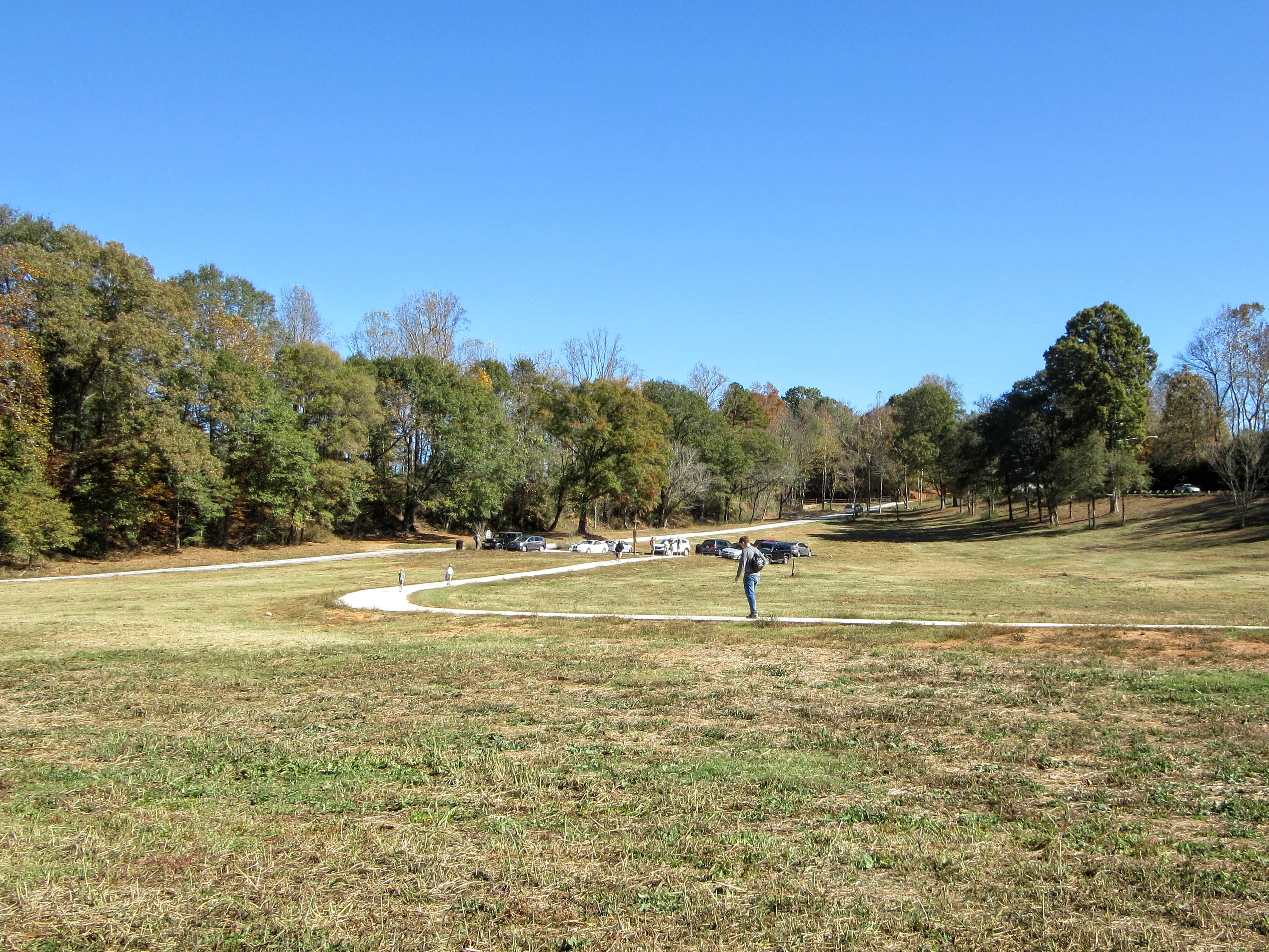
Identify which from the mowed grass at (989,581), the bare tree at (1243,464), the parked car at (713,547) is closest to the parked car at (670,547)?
the parked car at (713,547)

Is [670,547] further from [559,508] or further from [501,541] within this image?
[559,508]

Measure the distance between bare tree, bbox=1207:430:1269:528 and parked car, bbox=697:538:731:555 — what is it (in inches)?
1268

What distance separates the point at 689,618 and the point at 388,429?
44.2 meters

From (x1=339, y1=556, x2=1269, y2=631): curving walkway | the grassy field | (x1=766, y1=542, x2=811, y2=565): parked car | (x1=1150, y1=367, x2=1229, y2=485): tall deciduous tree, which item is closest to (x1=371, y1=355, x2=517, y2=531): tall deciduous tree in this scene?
(x1=766, y1=542, x2=811, y2=565): parked car

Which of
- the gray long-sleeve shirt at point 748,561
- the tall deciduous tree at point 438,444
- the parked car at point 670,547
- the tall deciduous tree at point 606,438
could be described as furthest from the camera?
the tall deciduous tree at point 606,438

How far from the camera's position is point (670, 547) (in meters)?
50.0

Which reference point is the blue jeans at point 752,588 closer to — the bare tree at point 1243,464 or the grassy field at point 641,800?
the grassy field at point 641,800

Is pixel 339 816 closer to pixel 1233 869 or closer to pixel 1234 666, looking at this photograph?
pixel 1233 869

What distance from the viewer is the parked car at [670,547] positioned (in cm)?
4962

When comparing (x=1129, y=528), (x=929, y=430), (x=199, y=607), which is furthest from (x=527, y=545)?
(x=929, y=430)

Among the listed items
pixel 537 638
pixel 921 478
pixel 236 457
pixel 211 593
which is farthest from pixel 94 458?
pixel 921 478

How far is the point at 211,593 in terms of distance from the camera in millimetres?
26062

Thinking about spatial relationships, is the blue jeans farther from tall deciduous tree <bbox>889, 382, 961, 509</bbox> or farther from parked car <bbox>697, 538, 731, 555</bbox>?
tall deciduous tree <bbox>889, 382, 961, 509</bbox>

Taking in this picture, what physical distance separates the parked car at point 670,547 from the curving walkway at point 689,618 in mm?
22449
